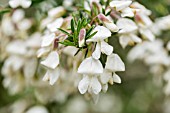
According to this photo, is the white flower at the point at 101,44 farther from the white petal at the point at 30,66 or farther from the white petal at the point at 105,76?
the white petal at the point at 30,66

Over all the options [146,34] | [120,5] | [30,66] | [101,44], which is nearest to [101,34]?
[101,44]

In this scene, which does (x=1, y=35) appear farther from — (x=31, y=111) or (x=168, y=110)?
(x=168, y=110)

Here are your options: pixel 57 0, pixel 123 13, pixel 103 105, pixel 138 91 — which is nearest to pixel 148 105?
pixel 138 91

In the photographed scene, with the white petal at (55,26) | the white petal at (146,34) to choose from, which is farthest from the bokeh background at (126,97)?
the white petal at (55,26)

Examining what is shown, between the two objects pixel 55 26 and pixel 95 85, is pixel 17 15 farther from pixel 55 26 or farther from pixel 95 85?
pixel 95 85

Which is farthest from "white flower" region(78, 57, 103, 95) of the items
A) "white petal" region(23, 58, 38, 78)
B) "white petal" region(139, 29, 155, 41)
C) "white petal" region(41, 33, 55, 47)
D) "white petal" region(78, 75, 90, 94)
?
"white petal" region(23, 58, 38, 78)

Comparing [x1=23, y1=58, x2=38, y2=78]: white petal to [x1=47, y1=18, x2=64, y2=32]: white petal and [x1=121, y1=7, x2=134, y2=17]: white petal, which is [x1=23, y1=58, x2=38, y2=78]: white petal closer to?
[x1=47, y1=18, x2=64, y2=32]: white petal
